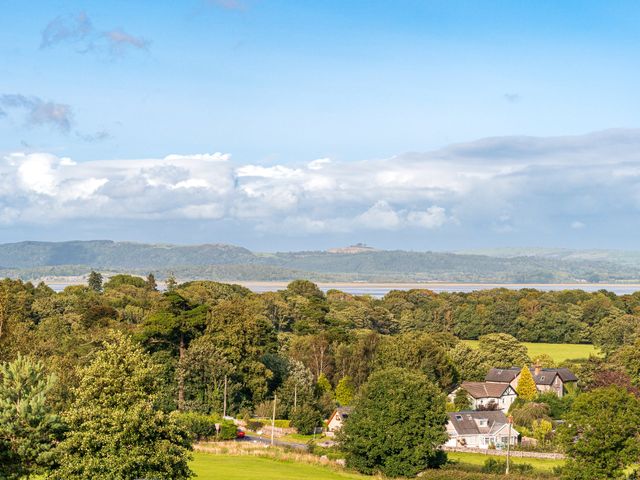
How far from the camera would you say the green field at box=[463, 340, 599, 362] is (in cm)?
11453

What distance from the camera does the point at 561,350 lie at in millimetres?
122750

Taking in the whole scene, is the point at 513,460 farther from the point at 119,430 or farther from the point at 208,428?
the point at 119,430

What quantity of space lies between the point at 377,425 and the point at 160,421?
25.6 metres

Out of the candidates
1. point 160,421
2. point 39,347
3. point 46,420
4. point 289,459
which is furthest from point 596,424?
point 39,347

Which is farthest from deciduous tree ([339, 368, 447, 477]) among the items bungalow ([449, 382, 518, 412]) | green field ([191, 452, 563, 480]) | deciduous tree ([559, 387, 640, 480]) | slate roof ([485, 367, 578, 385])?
slate roof ([485, 367, 578, 385])

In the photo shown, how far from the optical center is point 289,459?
177 feet

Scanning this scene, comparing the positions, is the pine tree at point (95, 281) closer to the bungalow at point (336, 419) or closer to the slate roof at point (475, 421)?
the bungalow at point (336, 419)

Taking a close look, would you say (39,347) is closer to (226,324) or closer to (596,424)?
(226,324)

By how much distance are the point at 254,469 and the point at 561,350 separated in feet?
276

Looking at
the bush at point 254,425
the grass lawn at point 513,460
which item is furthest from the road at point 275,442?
the grass lawn at point 513,460

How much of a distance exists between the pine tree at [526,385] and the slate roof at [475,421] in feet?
48.6

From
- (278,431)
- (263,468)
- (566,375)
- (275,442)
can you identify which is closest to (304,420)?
(278,431)

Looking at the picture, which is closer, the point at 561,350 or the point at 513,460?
the point at 513,460

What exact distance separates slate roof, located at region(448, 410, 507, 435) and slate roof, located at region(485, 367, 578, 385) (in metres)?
19.0
